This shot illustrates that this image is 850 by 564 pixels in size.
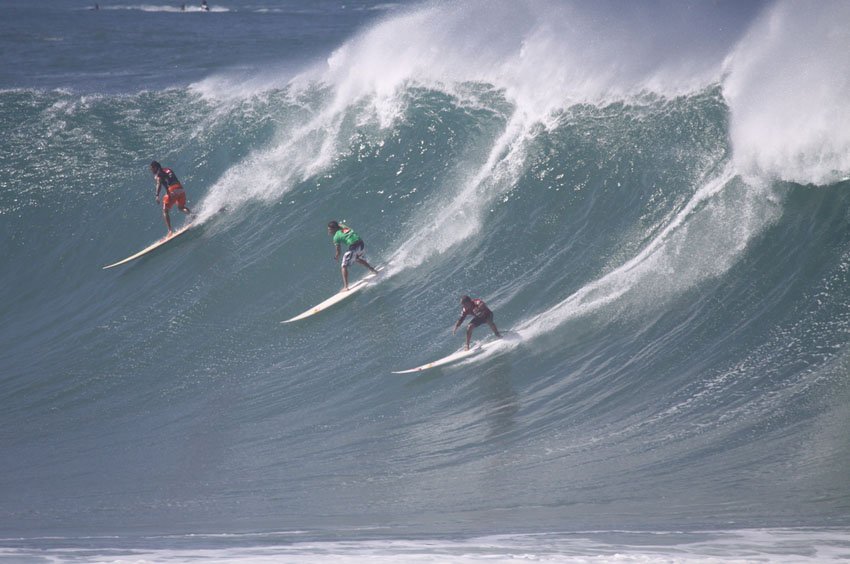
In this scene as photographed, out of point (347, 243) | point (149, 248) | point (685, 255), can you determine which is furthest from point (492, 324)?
point (149, 248)

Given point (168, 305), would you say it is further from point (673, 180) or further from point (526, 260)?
point (673, 180)

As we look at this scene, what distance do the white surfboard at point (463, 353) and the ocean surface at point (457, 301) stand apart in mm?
128

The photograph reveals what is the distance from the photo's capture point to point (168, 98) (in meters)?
22.6

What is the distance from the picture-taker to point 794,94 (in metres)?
12.8

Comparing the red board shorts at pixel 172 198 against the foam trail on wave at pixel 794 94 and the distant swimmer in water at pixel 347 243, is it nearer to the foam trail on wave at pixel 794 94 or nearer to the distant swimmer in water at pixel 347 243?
the distant swimmer in water at pixel 347 243

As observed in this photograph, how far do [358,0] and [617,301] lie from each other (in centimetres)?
3672

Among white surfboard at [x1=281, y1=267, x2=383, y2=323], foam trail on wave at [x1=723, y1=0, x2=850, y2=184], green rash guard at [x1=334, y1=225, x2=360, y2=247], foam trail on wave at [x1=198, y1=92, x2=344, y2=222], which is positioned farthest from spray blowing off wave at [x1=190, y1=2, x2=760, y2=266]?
foam trail on wave at [x1=723, y1=0, x2=850, y2=184]

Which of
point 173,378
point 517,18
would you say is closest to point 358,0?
point 517,18

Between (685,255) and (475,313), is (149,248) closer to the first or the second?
(475,313)

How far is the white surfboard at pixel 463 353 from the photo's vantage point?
1097 centimetres

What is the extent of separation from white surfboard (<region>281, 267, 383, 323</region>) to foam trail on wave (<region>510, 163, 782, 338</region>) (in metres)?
2.88

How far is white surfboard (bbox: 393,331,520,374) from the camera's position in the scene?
11.0 m

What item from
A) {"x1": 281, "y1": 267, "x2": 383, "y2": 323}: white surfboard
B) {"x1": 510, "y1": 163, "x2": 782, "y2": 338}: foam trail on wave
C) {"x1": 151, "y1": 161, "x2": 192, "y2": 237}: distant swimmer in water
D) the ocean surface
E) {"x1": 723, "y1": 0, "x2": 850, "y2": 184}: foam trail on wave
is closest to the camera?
the ocean surface

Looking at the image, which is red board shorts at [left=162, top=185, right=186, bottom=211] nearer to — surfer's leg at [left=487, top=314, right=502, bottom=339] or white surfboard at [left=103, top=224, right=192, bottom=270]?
white surfboard at [left=103, top=224, right=192, bottom=270]
